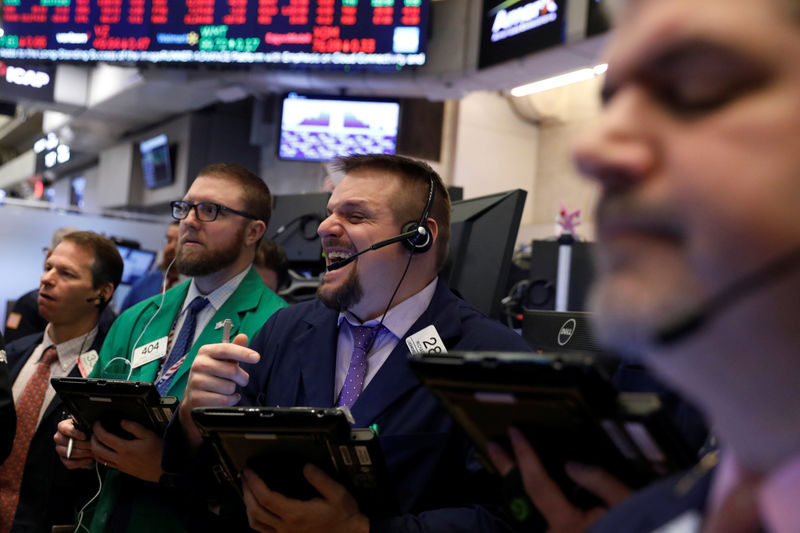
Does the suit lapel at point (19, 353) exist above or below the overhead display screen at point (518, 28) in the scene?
below

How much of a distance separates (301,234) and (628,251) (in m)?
2.60

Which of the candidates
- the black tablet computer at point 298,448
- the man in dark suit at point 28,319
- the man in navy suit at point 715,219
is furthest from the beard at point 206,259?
the man in navy suit at point 715,219

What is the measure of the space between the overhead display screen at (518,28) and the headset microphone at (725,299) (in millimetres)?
4550

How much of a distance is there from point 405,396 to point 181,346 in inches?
35.6

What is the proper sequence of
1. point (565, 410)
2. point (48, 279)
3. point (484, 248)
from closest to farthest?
point (565, 410)
point (484, 248)
point (48, 279)

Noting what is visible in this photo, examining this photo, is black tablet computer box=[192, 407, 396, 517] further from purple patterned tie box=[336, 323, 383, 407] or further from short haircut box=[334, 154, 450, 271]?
short haircut box=[334, 154, 450, 271]

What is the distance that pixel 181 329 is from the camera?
2.24 metres

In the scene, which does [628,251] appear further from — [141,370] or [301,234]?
[301,234]

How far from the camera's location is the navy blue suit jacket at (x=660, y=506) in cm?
62

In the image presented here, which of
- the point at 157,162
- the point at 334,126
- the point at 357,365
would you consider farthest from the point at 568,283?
the point at 157,162

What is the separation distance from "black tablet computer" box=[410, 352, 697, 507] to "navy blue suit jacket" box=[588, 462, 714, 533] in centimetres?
12

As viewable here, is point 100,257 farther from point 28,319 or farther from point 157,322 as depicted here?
point 28,319

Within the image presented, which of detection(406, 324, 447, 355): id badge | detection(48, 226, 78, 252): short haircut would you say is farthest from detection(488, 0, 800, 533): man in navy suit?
detection(48, 226, 78, 252): short haircut

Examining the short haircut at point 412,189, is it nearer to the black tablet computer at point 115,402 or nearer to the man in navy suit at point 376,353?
the man in navy suit at point 376,353
